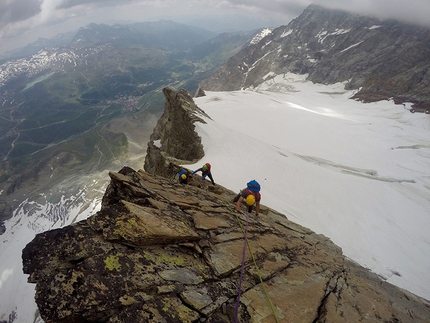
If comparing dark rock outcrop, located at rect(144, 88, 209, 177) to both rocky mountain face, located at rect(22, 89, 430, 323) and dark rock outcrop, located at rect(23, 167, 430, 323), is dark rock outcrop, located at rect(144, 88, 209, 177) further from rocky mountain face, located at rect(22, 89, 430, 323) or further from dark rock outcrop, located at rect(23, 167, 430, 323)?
dark rock outcrop, located at rect(23, 167, 430, 323)

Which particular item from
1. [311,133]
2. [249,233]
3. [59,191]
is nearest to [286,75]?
[311,133]

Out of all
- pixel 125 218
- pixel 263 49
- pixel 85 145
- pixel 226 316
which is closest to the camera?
pixel 226 316

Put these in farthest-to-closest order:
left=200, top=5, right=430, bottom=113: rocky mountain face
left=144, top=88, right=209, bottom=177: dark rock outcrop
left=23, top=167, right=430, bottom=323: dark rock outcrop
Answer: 1. left=200, top=5, right=430, bottom=113: rocky mountain face
2. left=144, top=88, right=209, bottom=177: dark rock outcrop
3. left=23, top=167, right=430, bottom=323: dark rock outcrop

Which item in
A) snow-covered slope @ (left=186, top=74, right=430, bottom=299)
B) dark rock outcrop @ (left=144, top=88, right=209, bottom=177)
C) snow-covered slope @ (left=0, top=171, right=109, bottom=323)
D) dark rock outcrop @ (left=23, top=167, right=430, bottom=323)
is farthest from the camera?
snow-covered slope @ (left=0, top=171, right=109, bottom=323)

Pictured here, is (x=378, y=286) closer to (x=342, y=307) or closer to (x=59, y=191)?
(x=342, y=307)

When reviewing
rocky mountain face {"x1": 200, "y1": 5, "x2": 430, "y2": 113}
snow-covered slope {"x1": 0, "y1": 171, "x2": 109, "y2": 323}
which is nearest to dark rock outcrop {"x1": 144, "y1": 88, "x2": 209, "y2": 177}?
snow-covered slope {"x1": 0, "y1": 171, "x2": 109, "y2": 323}

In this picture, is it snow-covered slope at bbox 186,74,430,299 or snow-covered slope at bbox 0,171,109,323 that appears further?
snow-covered slope at bbox 0,171,109,323

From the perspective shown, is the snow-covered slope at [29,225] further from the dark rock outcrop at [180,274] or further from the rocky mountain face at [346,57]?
the rocky mountain face at [346,57]
